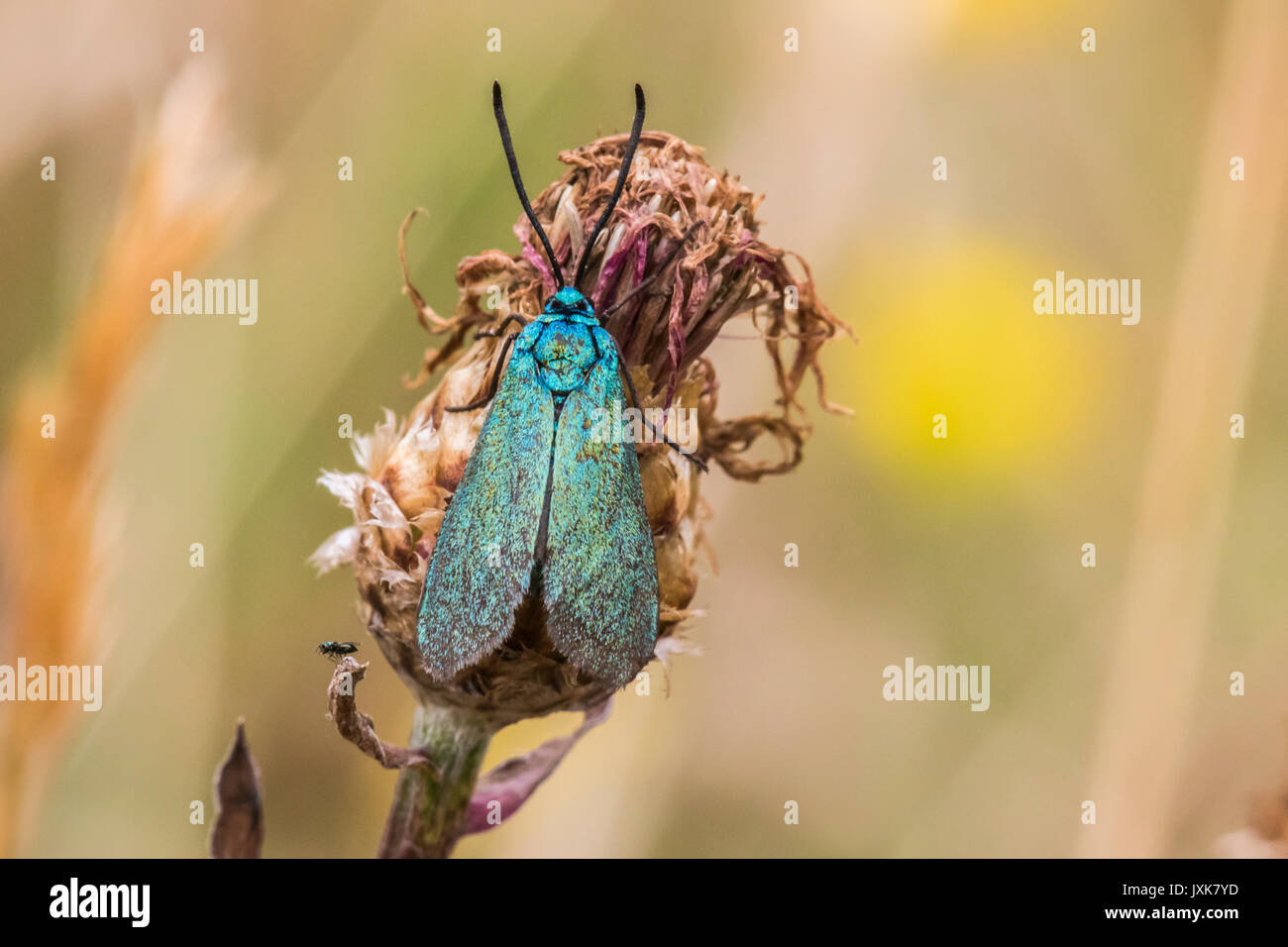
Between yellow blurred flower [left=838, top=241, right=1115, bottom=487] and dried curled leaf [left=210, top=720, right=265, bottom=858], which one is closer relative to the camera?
dried curled leaf [left=210, top=720, right=265, bottom=858]

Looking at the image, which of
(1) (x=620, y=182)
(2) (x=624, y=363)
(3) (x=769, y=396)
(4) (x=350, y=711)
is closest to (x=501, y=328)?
(2) (x=624, y=363)

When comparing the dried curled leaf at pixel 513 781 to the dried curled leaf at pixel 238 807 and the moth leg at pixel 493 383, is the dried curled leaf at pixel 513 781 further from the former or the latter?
the moth leg at pixel 493 383

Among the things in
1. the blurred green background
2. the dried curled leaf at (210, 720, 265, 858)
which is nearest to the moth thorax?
the dried curled leaf at (210, 720, 265, 858)

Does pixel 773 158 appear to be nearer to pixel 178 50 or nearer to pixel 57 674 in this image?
pixel 178 50

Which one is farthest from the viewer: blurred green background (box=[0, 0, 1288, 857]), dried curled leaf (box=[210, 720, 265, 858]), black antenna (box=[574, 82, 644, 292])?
blurred green background (box=[0, 0, 1288, 857])

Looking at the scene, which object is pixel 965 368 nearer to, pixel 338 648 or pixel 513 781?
pixel 513 781

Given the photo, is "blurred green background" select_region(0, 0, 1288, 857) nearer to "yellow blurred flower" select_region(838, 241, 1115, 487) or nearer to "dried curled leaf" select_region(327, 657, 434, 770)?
"yellow blurred flower" select_region(838, 241, 1115, 487)
